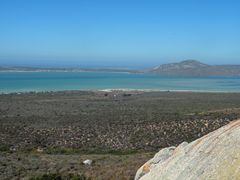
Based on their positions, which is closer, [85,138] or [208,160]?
[208,160]

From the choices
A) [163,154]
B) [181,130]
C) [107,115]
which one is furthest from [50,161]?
[107,115]

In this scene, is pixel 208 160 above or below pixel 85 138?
above

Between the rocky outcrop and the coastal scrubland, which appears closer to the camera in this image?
the rocky outcrop

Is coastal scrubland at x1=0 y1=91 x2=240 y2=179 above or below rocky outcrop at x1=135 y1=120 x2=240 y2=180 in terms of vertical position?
below

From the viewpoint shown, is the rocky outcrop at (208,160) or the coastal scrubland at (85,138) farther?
the coastal scrubland at (85,138)

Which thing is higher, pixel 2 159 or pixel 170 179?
pixel 170 179

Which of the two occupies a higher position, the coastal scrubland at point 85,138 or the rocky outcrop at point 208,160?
the rocky outcrop at point 208,160

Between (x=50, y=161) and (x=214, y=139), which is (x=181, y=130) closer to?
(x=50, y=161)

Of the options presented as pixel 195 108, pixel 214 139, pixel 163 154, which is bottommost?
pixel 195 108
